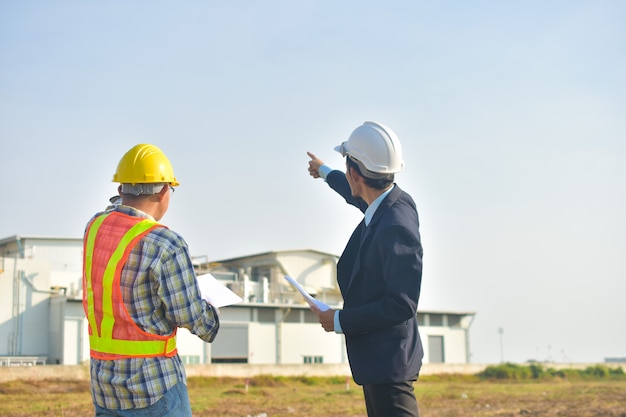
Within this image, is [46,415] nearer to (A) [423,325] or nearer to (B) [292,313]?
(B) [292,313]

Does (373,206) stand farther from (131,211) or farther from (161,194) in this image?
(131,211)

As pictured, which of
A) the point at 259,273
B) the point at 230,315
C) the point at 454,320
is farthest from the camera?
the point at 454,320

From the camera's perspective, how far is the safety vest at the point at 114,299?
3340 millimetres

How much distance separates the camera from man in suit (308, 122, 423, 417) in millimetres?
3480

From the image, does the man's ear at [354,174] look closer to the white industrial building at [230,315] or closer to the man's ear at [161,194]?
the man's ear at [161,194]

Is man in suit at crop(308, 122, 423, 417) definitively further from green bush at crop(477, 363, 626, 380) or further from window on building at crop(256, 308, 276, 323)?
green bush at crop(477, 363, 626, 380)

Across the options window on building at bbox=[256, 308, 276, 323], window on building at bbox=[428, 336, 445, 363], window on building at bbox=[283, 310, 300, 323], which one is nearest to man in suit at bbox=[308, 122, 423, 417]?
window on building at bbox=[256, 308, 276, 323]

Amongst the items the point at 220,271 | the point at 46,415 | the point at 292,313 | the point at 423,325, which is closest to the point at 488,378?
the point at 423,325

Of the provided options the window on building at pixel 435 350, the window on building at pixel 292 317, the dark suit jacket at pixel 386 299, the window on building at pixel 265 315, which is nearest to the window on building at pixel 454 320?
the window on building at pixel 435 350

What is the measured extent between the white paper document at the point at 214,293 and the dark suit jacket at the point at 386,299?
1.74 ft

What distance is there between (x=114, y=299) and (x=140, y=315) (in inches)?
5.1

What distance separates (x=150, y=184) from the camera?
143 inches

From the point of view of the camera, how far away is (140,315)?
3.34 m

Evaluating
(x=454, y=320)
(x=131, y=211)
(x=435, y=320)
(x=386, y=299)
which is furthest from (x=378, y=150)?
(x=454, y=320)
